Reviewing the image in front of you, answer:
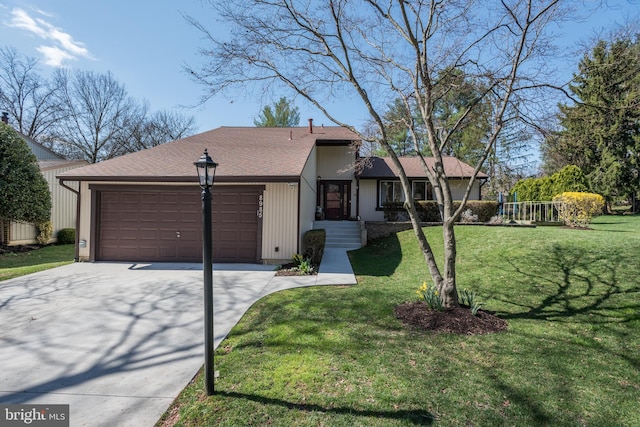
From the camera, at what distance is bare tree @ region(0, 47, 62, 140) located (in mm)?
24188

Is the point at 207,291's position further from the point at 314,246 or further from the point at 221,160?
the point at 221,160

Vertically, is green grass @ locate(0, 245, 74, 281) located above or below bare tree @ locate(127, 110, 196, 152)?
below

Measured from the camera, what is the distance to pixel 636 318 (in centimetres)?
453

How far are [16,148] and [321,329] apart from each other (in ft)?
49.1

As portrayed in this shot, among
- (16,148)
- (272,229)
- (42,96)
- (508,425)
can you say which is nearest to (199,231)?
(272,229)

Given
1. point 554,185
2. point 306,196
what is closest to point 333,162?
point 306,196

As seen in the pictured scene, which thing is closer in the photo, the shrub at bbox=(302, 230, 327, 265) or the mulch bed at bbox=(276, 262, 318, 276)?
the mulch bed at bbox=(276, 262, 318, 276)

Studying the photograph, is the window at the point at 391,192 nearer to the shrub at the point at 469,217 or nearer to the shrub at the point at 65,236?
the shrub at the point at 469,217

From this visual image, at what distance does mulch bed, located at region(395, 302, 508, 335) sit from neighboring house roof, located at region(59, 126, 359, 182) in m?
4.98

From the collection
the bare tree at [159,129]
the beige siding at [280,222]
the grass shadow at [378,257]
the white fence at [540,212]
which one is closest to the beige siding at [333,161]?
the grass shadow at [378,257]

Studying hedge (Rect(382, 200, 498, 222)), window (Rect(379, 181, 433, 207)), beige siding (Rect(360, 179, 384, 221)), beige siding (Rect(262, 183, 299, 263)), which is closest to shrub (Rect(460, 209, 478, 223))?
hedge (Rect(382, 200, 498, 222))

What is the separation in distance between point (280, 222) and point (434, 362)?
20.9ft

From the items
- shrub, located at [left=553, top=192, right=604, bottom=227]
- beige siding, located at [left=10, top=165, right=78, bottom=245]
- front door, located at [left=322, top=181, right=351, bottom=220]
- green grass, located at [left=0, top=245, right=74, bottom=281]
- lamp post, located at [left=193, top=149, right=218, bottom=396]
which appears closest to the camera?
lamp post, located at [left=193, top=149, right=218, bottom=396]

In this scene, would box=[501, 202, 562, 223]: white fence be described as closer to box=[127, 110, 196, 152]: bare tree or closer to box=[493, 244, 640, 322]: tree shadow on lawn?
box=[493, 244, 640, 322]: tree shadow on lawn
